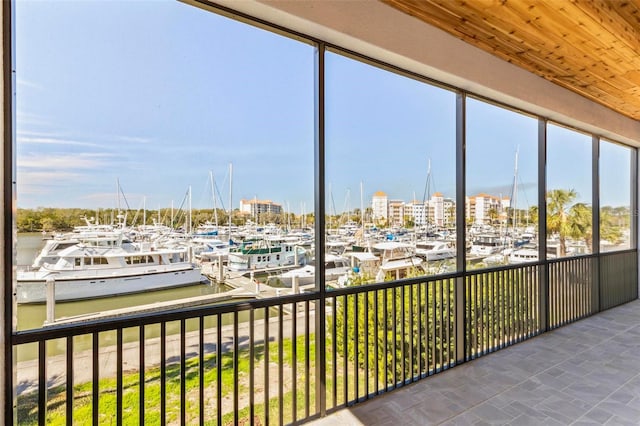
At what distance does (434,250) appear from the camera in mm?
2795

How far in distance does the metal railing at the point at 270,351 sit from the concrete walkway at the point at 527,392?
132 millimetres

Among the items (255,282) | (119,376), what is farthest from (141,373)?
(255,282)

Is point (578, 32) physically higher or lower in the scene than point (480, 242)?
higher

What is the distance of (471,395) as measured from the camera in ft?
7.56

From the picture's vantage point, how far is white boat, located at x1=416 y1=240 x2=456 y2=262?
2.75 m

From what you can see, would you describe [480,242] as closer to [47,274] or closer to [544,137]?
[544,137]

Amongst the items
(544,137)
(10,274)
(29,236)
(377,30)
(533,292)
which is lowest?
(533,292)

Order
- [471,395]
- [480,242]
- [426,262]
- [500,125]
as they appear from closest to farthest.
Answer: [471,395] → [426,262] → [480,242] → [500,125]

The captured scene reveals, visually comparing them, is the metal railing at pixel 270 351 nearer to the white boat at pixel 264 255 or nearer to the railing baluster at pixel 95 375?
the railing baluster at pixel 95 375

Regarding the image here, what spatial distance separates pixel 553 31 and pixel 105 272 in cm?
339

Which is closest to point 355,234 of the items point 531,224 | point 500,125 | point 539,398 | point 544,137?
point 539,398

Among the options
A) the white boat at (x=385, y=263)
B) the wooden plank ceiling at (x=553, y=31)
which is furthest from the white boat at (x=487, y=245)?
the wooden plank ceiling at (x=553, y=31)

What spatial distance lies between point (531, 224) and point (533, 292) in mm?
738

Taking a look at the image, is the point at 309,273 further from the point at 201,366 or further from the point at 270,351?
the point at 201,366
